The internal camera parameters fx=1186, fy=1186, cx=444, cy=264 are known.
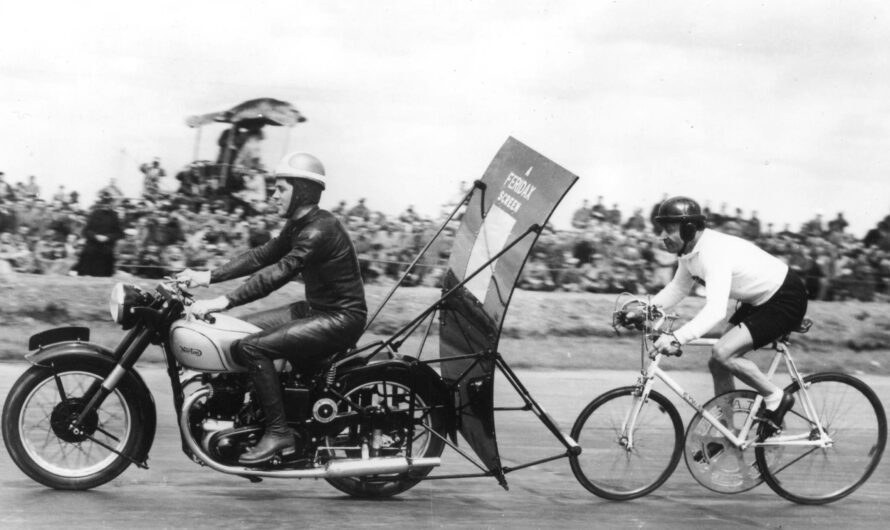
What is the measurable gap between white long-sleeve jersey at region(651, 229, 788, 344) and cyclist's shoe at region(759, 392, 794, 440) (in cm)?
60

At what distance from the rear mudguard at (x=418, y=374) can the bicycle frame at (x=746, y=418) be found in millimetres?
1040

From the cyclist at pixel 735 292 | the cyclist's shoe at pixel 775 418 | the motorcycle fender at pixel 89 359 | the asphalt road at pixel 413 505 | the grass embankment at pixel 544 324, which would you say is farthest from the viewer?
the grass embankment at pixel 544 324

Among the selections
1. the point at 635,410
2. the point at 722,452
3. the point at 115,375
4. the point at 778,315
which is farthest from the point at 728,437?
the point at 115,375

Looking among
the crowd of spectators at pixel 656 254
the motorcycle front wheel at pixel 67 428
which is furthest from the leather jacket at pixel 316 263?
the crowd of spectators at pixel 656 254

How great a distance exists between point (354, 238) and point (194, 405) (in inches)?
305

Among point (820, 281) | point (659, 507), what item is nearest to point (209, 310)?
point (659, 507)

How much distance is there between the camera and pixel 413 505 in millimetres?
6516

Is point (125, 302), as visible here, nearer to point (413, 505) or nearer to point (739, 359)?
point (413, 505)

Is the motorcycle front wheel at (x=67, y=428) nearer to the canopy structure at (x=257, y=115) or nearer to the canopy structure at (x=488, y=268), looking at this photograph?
the canopy structure at (x=488, y=268)

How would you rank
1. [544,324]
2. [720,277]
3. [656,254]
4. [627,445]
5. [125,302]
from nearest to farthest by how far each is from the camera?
[125,302], [720,277], [627,445], [544,324], [656,254]

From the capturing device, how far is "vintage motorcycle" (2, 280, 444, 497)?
604cm

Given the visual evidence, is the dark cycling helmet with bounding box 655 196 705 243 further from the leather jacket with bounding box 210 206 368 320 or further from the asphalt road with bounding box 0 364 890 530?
the leather jacket with bounding box 210 206 368 320

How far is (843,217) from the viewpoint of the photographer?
16672 mm

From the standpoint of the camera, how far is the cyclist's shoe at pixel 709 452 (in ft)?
22.8
